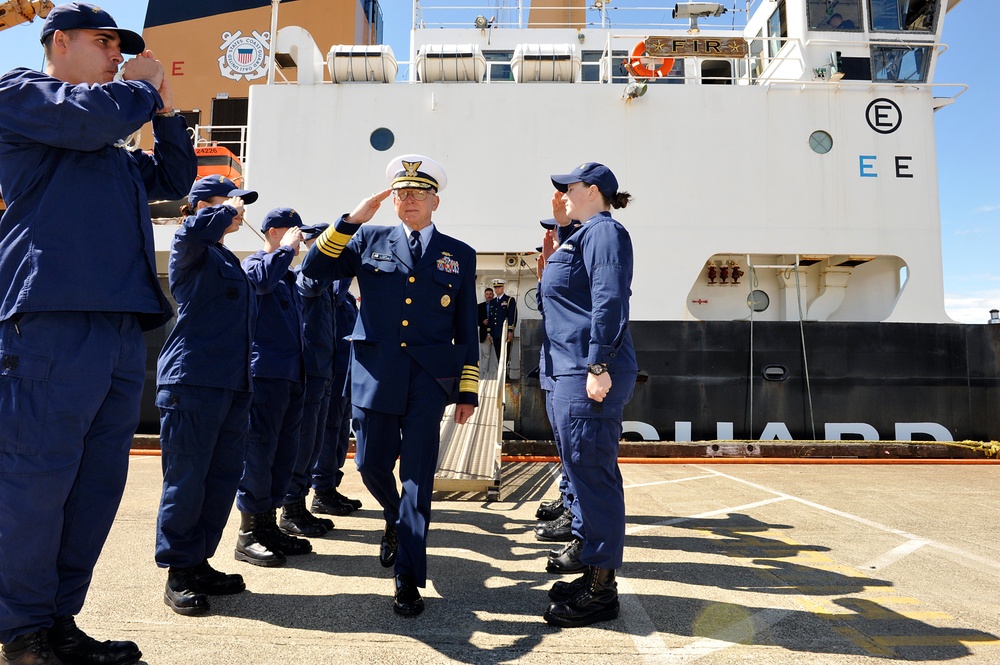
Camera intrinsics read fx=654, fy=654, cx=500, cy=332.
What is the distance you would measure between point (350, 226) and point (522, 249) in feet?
20.1

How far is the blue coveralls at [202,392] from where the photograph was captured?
257 centimetres

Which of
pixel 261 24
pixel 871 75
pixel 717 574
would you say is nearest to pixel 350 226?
pixel 717 574

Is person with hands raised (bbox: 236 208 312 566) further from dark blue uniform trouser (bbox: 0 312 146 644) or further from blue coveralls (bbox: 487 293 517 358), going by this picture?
blue coveralls (bbox: 487 293 517 358)

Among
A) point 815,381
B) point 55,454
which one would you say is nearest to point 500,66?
point 815,381

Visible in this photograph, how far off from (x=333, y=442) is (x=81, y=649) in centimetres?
282

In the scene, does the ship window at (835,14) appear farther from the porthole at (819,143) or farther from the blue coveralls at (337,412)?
the blue coveralls at (337,412)

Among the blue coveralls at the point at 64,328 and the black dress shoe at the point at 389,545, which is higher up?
the blue coveralls at the point at 64,328

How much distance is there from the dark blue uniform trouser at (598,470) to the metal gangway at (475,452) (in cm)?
170

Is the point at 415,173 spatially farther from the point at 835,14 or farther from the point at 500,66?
the point at 500,66

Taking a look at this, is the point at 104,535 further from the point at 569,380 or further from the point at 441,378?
the point at 569,380

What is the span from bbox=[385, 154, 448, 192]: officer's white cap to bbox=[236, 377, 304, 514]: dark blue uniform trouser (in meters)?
1.32

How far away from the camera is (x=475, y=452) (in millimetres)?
5520

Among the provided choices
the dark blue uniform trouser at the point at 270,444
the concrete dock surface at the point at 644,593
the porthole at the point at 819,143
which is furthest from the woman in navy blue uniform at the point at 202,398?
the porthole at the point at 819,143

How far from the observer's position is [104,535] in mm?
2018
